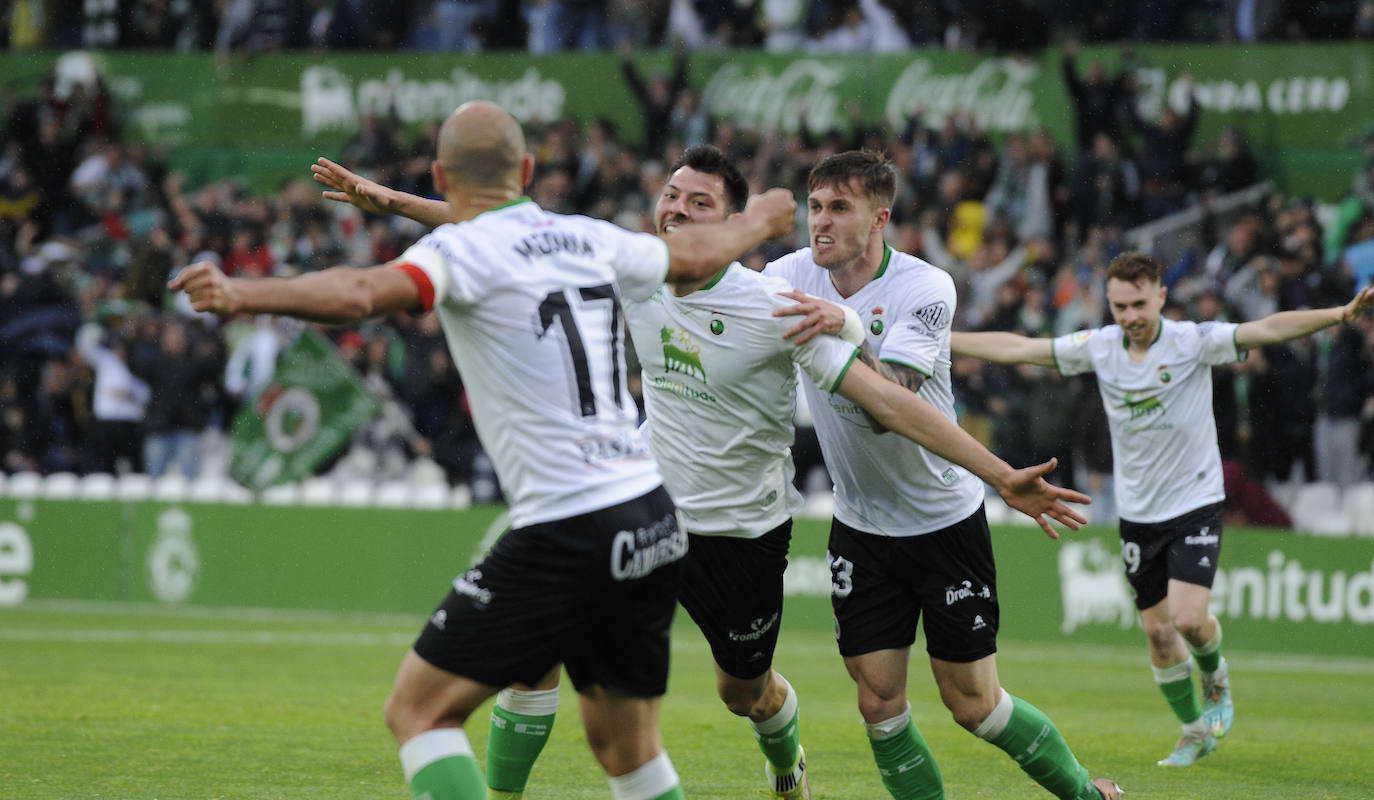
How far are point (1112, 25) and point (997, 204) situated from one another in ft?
11.5

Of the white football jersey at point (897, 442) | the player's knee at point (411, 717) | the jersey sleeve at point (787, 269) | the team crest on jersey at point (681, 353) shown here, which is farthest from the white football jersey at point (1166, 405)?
the player's knee at point (411, 717)

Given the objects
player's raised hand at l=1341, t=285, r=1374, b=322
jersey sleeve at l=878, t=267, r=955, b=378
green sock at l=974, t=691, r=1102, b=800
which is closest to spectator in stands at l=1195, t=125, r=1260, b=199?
player's raised hand at l=1341, t=285, r=1374, b=322

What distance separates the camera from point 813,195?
23.9ft

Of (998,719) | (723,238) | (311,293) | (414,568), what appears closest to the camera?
(311,293)

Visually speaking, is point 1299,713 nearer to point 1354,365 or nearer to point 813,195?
point 1354,365

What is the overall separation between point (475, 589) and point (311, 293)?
3.31 feet

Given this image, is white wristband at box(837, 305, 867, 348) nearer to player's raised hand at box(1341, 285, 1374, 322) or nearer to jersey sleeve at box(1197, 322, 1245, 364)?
player's raised hand at box(1341, 285, 1374, 322)

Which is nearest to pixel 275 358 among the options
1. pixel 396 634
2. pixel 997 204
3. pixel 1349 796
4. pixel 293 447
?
pixel 293 447

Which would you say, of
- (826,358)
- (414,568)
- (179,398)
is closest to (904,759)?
(826,358)

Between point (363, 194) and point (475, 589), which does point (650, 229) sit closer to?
point (363, 194)

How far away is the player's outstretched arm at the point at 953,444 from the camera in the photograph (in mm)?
5949

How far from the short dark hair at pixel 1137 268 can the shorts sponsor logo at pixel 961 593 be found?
381cm

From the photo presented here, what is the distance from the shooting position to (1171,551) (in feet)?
34.7

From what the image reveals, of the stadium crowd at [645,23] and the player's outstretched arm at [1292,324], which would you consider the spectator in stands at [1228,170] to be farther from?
the player's outstretched arm at [1292,324]
